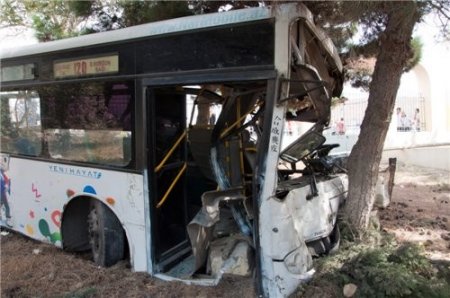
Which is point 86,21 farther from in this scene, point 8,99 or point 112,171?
point 112,171

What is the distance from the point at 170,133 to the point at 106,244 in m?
1.28

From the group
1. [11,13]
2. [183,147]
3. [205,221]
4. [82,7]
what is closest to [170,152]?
[183,147]

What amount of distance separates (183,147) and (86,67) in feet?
4.12

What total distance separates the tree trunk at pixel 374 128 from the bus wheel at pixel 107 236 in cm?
234

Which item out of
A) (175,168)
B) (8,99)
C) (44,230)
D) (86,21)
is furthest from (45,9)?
(175,168)

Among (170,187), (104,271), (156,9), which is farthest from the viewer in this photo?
(156,9)

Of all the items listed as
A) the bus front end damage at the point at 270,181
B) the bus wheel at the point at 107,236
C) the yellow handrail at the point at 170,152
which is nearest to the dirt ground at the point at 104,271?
the bus wheel at the point at 107,236

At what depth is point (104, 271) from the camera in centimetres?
423

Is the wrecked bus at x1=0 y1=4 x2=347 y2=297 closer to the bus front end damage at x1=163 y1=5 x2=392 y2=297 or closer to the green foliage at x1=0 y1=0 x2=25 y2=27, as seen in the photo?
the bus front end damage at x1=163 y1=5 x2=392 y2=297

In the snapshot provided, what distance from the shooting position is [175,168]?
4.42 meters

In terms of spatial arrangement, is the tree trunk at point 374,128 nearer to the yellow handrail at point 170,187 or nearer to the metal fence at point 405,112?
the yellow handrail at point 170,187

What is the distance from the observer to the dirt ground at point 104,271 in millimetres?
3695

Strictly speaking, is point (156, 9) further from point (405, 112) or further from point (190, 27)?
point (405, 112)

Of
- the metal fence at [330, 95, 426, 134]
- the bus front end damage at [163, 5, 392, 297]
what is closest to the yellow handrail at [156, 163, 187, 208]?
the bus front end damage at [163, 5, 392, 297]
